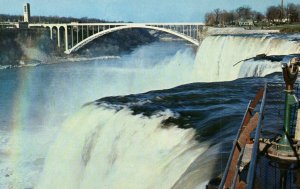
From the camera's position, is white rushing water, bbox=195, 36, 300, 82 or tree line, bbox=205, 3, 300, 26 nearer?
white rushing water, bbox=195, 36, 300, 82

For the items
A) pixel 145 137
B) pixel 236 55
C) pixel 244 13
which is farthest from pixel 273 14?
pixel 145 137

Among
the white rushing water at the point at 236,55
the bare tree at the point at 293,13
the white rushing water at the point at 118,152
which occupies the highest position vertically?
the bare tree at the point at 293,13

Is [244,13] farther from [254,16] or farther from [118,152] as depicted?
[118,152]

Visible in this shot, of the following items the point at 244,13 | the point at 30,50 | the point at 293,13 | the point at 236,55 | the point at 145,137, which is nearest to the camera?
the point at 145,137

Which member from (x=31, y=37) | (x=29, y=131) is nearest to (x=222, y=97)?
(x=29, y=131)

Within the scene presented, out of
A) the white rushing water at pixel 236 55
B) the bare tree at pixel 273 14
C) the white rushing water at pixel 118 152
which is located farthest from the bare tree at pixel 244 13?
the white rushing water at pixel 118 152

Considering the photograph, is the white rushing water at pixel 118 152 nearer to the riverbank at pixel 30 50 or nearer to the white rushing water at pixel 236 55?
the white rushing water at pixel 236 55

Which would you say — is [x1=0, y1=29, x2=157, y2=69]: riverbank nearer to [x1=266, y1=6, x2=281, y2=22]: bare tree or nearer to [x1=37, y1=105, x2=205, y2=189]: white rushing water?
[x1=266, y1=6, x2=281, y2=22]: bare tree

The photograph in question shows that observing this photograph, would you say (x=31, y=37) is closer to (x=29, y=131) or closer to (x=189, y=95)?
(x=29, y=131)

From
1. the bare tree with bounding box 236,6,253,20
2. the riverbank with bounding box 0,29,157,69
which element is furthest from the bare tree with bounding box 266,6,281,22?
the riverbank with bounding box 0,29,157,69
